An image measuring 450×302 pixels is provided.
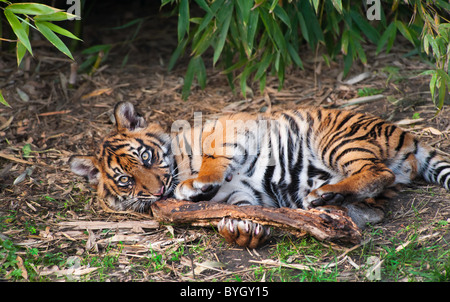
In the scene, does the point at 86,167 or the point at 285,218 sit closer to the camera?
the point at 285,218

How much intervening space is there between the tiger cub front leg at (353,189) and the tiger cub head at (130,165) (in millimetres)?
1166

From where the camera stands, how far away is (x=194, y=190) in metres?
3.64

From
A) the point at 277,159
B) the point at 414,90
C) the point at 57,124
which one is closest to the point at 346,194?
the point at 277,159

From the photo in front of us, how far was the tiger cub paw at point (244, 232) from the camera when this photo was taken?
10.7 feet

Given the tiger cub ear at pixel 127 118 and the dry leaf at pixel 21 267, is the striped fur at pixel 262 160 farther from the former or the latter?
the dry leaf at pixel 21 267

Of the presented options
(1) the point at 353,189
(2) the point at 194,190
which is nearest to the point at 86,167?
(2) the point at 194,190

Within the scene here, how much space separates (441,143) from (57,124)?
381cm

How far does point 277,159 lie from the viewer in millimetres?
4145

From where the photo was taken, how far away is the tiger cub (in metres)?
3.71

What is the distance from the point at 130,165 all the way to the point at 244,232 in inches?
44.6

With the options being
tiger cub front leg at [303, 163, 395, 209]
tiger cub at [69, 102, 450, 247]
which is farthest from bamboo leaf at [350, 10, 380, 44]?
tiger cub front leg at [303, 163, 395, 209]

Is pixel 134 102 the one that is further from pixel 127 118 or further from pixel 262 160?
pixel 262 160

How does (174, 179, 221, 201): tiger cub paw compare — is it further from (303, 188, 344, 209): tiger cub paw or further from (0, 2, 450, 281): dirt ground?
(303, 188, 344, 209): tiger cub paw

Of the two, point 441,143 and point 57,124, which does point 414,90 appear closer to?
point 441,143
